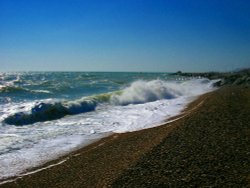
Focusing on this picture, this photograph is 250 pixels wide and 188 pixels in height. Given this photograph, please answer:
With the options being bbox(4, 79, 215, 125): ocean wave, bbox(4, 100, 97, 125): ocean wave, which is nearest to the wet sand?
bbox(4, 100, 97, 125): ocean wave

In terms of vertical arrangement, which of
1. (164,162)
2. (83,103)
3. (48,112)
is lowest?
(48,112)

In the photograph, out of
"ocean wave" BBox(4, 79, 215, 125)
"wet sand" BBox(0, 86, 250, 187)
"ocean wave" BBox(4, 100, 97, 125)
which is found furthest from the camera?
"ocean wave" BBox(4, 79, 215, 125)

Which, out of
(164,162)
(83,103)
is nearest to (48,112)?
(83,103)

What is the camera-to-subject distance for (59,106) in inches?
794

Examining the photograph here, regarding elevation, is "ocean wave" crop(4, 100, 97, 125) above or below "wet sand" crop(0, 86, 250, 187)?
below

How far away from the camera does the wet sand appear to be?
6641 millimetres

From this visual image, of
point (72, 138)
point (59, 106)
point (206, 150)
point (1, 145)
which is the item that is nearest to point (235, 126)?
point (206, 150)

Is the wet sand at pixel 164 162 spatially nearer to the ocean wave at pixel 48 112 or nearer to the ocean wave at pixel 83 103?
the ocean wave at pixel 48 112

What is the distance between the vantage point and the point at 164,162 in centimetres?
756

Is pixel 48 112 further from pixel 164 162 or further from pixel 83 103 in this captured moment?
pixel 164 162

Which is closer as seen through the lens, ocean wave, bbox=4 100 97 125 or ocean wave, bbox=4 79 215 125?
ocean wave, bbox=4 100 97 125

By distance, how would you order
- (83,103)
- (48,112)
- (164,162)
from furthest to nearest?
(83,103), (48,112), (164,162)

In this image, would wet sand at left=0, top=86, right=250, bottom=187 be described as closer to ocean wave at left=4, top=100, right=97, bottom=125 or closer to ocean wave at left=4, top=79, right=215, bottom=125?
ocean wave at left=4, top=100, right=97, bottom=125

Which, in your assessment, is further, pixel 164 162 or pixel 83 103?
pixel 83 103
